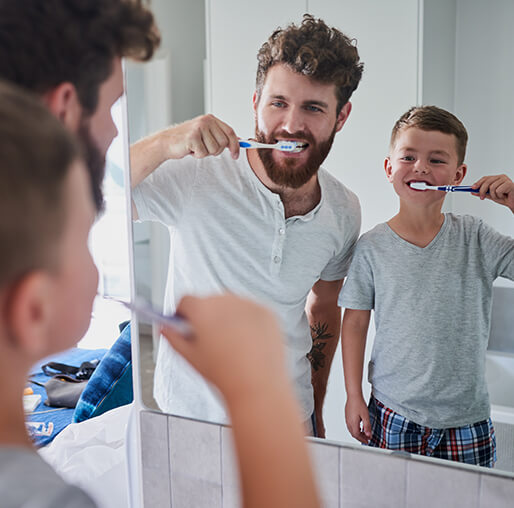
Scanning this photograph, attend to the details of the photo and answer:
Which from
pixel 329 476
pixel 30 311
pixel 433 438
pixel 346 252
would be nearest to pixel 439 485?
pixel 433 438

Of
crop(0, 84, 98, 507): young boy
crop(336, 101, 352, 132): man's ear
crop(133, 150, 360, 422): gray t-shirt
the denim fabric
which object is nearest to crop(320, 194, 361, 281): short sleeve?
crop(133, 150, 360, 422): gray t-shirt

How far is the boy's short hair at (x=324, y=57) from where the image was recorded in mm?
786

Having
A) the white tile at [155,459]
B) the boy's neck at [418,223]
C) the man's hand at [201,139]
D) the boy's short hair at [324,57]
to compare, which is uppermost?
the boy's short hair at [324,57]

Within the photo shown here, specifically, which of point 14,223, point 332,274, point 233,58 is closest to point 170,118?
point 233,58

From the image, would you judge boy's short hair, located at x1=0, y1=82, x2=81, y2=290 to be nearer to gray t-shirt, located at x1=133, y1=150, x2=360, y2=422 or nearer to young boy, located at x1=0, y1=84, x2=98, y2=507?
young boy, located at x1=0, y1=84, x2=98, y2=507

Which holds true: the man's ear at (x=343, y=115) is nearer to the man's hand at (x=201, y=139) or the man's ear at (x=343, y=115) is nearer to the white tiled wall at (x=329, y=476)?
the man's hand at (x=201, y=139)

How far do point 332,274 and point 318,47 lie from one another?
1.12 feet

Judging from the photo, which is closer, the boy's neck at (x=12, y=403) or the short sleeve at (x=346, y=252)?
the boy's neck at (x=12, y=403)

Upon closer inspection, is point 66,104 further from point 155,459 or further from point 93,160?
point 155,459

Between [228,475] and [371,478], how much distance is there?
0.85 feet

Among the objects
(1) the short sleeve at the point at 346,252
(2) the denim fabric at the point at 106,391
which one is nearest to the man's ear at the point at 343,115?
(1) the short sleeve at the point at 346,252

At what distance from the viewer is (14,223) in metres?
0.36

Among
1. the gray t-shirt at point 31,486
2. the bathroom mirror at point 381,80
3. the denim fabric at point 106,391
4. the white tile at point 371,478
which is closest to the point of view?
the gray t-shirt at point 31,486

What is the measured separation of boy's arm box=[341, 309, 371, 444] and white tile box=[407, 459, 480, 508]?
0.09 m
